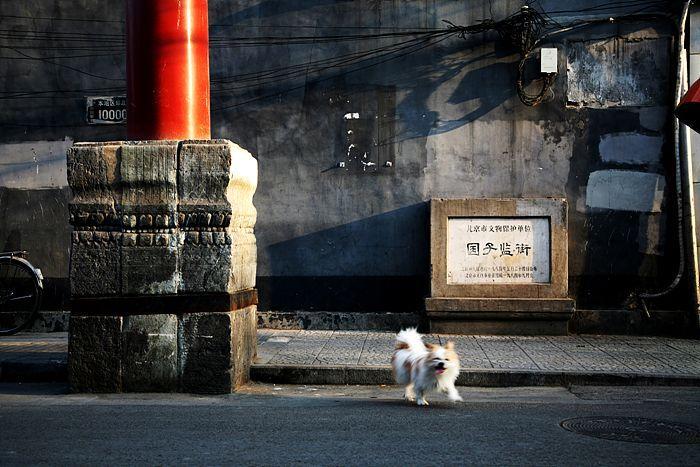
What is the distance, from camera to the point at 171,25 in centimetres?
839

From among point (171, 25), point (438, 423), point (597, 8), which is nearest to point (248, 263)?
point (171, 25)

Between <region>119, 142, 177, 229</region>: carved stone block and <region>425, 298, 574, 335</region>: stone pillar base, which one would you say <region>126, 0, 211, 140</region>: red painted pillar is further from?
<region>425, 298, 574, 335</region>: stone pillar base

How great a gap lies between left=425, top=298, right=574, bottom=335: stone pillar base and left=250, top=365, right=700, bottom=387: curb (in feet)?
9.78

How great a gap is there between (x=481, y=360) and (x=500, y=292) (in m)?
2.48

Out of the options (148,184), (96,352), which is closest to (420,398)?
(96,352)

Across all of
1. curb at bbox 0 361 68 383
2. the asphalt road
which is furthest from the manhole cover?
curb at bbox 0 361 68 383

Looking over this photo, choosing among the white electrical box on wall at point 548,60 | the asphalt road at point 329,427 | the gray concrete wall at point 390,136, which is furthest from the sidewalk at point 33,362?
the white electrical box on wall at point 548,60

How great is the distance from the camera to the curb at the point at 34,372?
353 inches

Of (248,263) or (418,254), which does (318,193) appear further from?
(248,263)

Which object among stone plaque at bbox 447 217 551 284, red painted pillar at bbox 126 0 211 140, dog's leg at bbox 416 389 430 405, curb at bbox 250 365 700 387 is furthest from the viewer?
stone plaque at bbox 447 217 551 284

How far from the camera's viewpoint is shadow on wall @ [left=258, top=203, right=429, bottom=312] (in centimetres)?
1231

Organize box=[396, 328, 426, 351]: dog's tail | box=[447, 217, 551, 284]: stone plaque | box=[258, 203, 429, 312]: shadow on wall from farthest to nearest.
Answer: box=[258, 203, 429, 312]: shadow on wall, box=[447, 217, 551, 284]: stone plaque, box=[396, 328, 426, 351]: dog's tail

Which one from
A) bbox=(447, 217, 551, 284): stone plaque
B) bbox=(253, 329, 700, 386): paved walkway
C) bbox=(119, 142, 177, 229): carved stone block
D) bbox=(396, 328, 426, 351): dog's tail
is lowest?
bbox=(253, 329, 700, 386): paved walkway

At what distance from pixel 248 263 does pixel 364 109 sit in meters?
4.19
